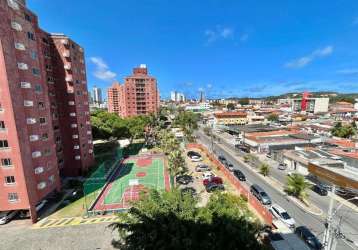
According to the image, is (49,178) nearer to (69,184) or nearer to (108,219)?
(69,184)

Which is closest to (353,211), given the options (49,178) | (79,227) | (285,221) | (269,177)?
(285,221)

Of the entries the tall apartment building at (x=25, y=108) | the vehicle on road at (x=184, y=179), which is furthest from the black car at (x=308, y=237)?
the tall apartment building at (x=25, y=108)

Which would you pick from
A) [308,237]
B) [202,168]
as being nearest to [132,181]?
[202,168]

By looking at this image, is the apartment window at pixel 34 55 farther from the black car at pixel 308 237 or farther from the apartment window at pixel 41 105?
the black car at pixel 308 237

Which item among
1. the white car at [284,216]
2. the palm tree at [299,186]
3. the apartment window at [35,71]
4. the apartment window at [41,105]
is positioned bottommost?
the white car at [284,216]

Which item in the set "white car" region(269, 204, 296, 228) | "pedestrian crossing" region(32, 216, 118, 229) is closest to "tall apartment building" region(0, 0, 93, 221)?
"pedestrian crossing" region(32, 216, 118, 229)
